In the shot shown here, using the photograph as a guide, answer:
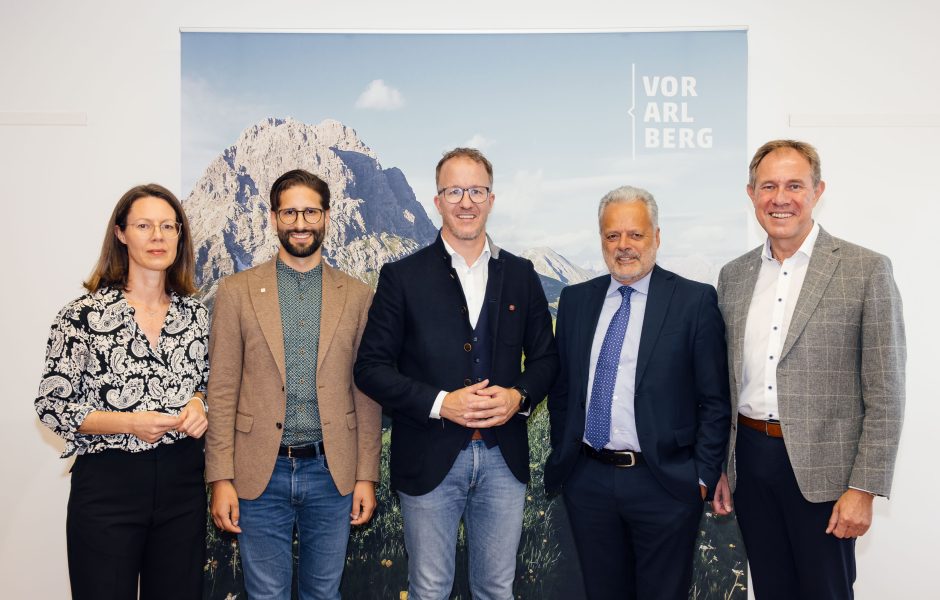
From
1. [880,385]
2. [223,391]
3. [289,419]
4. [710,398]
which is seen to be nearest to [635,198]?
[710,398]

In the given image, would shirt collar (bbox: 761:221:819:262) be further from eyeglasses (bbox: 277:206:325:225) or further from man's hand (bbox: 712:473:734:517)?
eyeglasses (bbox: 277:206:325:225)

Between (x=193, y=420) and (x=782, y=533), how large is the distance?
2.17 meters

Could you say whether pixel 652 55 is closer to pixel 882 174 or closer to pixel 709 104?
pixel 709 104

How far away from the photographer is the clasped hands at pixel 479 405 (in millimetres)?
2350

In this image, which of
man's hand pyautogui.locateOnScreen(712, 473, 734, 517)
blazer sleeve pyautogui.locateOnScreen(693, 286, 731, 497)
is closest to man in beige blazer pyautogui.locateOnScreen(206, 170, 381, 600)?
blazer sleeve pyautogui.locateOnScreen(693, 286, 731, 497)

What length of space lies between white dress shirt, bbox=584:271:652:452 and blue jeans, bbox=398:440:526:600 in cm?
44

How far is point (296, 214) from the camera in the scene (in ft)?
8.54

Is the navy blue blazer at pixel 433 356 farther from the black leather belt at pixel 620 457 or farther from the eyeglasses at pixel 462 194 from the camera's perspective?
the black leather belt at pixel 620 457

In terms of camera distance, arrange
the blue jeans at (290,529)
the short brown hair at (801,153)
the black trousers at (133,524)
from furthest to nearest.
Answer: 1. the blue jeans at (290,529)
2. the short brown hair at (801,153)
3. the black trousers at (133,524)

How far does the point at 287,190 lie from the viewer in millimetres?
2631

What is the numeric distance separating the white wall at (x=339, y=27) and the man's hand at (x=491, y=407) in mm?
1887

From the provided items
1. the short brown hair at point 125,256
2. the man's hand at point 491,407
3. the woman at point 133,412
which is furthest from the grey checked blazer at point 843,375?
the short brown hair at point 125,256

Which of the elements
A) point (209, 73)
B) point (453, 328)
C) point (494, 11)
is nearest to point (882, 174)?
point (494, 11)
